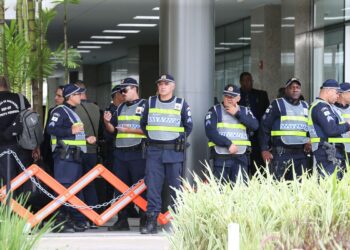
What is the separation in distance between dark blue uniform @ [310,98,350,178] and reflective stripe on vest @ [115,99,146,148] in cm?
219

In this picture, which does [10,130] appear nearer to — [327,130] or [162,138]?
[162,138]

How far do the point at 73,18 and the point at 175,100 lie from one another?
50.7ft

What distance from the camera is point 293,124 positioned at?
43.7 feet

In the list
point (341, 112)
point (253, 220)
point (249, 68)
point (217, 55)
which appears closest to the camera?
point (253, 220)

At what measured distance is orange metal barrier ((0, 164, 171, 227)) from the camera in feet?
42.0

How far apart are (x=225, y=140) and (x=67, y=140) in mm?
2022

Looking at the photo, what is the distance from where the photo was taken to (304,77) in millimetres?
20828

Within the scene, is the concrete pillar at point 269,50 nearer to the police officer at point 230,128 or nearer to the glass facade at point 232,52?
the glass facade at point 232,52

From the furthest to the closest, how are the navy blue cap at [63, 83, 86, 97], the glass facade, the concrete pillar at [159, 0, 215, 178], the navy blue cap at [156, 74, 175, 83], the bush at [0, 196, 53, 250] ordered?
the glass facade, the concrete pillar at [159, 0, 215, 178], the navy blue cap at [63, 83, 86, 97], the navy blue cap at [156, 74, 175, 83], the bush at [0, 196, 53, 250]

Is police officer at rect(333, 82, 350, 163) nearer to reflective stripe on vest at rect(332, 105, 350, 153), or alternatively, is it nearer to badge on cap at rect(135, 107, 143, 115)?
reflective stripe on vest at rect(332, 105, 350, 153)

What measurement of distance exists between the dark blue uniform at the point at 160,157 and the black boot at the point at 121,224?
81 centimetres

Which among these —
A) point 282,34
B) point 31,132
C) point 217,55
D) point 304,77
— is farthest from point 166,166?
point 217,55

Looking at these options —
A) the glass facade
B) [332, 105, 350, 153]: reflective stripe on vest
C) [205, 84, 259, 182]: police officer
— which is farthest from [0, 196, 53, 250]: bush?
the glass facade

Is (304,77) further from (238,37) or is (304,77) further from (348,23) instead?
(238,37)
